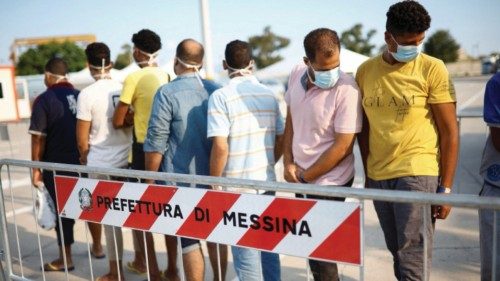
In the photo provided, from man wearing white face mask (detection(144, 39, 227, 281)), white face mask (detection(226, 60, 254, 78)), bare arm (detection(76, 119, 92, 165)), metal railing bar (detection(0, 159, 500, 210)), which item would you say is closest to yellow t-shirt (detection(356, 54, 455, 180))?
metal railing bar (detection(0, 159, 500, 210))

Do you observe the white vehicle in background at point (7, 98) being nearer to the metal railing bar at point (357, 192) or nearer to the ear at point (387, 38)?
the metal railing bar at point (357, 192)

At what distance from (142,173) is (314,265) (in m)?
1.24

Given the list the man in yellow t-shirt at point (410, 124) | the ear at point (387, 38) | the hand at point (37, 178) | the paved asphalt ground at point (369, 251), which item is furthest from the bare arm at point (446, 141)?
the hand at point (37, 178)

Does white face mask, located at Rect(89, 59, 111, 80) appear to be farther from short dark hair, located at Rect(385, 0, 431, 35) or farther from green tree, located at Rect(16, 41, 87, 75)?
green tree, located at Rect(16, 41, 87, 75)

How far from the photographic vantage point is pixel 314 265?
2.62 metres

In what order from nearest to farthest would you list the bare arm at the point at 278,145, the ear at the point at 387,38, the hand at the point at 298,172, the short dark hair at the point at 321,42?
the ear at the point at 387,38, the short dark hair at the point at 321,42, the hand at the point at 298,172, the bare arm at the point at 278,145

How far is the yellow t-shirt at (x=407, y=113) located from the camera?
2174 millimetres

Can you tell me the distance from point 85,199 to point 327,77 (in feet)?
5.78

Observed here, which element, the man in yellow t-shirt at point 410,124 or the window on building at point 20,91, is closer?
the man in yellow t-shirt at point 410,124

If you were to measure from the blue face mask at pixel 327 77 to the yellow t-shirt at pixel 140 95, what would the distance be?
1.54 meters

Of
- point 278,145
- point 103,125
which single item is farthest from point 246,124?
point 103,125

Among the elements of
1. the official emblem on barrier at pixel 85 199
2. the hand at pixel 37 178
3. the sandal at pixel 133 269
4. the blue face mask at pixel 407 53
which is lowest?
the sandal at pixel 133 269

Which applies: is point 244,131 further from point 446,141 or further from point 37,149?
point 37,149

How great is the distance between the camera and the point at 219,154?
8.71 feet
